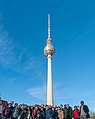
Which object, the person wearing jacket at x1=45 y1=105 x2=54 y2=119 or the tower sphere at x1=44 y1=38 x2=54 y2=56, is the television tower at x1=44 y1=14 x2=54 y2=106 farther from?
the person wearing jacket at x1=45 y1=105 x2=54 y2=119

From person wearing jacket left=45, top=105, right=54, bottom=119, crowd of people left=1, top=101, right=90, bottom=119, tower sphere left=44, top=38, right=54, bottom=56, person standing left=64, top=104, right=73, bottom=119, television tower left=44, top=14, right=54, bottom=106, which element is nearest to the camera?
crowd of people left=1, top=101, right=90, bottom=119

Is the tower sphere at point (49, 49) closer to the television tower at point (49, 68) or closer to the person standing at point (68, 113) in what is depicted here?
the television tower at point (49, 68)

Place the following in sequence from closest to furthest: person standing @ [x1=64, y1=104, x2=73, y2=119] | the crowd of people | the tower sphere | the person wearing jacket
→ the crowd of people < the person wearing jacket < person standing @ [x1=64, y1=104, x2=73, y2=119] < the tower sphere

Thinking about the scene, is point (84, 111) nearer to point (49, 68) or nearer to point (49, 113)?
point (49, 113)

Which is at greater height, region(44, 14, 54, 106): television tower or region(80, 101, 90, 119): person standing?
region(44, 14, 54, 106): television tower

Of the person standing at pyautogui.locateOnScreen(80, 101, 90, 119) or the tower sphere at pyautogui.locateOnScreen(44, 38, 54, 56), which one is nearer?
the person standing at pyautogui.locateOnScreen(80, 101, 90, 119)

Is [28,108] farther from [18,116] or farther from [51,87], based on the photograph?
[51,87]

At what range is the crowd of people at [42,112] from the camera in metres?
17.1

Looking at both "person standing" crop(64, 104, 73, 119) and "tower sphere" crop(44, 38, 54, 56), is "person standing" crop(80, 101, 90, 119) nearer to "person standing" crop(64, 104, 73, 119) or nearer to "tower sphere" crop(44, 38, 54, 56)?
"person standing" crop(64, 104, 73, 119)

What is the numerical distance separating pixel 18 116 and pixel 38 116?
1.54 metres

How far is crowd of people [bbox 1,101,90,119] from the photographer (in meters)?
17.1

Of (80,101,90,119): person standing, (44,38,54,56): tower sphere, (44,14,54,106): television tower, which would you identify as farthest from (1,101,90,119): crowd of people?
(44,38,54,56): tower sphere

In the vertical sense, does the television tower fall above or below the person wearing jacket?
above

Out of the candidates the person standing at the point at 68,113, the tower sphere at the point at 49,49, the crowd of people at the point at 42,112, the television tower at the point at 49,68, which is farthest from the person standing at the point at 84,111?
the tower sphere at the point at 49,49
